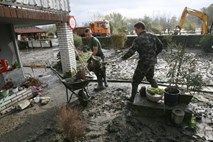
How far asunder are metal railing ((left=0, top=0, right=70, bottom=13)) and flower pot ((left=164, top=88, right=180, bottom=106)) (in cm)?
391

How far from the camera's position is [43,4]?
439 centimetres

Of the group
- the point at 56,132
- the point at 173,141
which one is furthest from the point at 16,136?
the point at 173,141

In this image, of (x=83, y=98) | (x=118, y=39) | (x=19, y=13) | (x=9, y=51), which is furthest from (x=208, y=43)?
(x=9, y=51)

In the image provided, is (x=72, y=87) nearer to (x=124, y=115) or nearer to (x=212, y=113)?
(x=124, y=115)

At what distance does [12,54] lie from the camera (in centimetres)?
564

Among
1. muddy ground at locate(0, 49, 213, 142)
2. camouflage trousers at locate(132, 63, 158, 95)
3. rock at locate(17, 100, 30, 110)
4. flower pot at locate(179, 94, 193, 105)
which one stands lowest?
muddy ground at locate(0, 49, 213, 142)

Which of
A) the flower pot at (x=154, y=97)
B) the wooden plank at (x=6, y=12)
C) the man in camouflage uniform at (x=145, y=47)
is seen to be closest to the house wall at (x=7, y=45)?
the wooden plank at (x=6, y=12)

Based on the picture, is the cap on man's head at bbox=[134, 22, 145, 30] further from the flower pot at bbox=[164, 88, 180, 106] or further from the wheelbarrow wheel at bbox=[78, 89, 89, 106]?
the wheelbarrow wheel at bbox=[78, 89, 89, 106]

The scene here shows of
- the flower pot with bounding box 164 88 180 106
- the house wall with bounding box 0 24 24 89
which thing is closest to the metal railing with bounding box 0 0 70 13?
the house wall with bounding box 0 24 24 89

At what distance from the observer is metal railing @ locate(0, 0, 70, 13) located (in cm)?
340

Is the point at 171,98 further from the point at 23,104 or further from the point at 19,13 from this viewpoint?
the point at 19,13

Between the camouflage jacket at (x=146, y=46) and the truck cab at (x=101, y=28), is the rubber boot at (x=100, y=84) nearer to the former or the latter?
the camouflage jacket at (x=146, y=46)

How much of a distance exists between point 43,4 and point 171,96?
168 inches

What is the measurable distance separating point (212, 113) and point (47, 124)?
12.0ft
